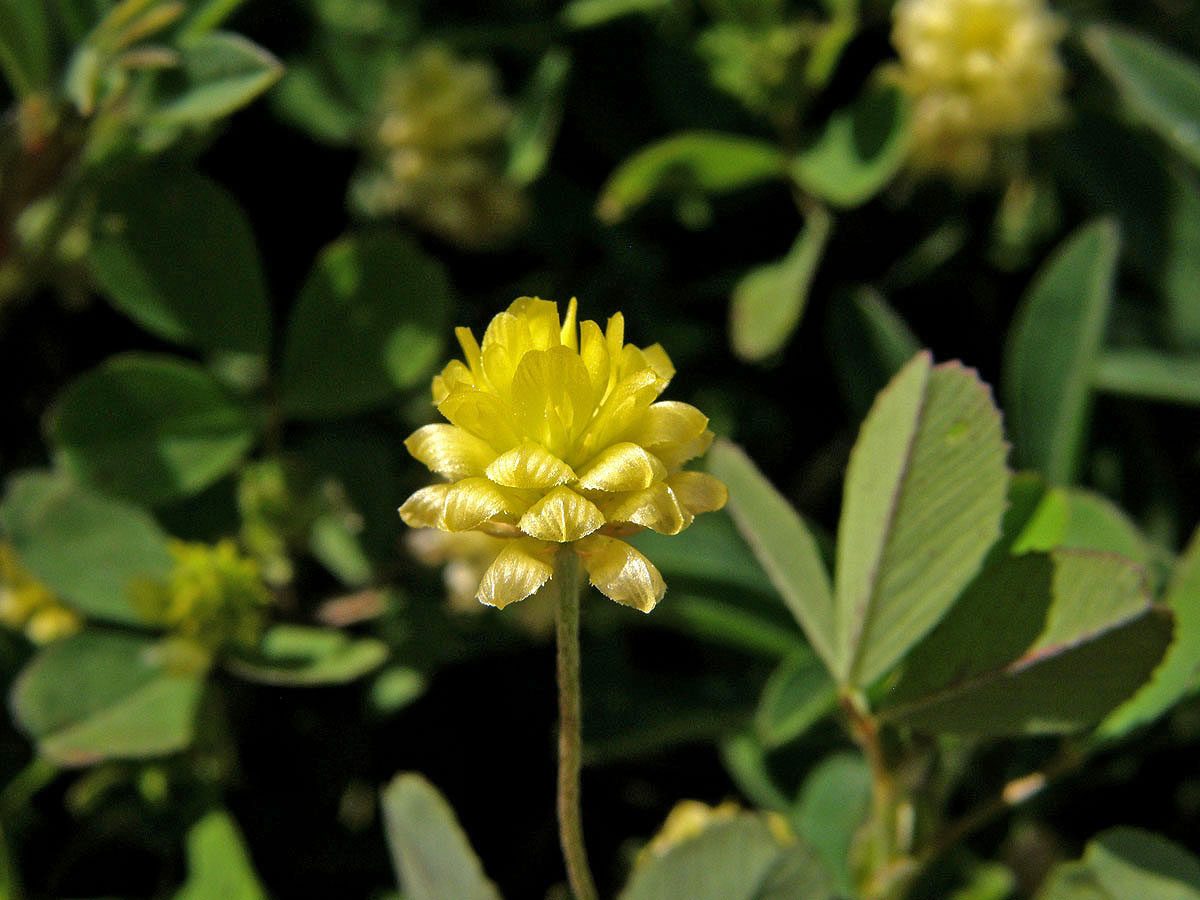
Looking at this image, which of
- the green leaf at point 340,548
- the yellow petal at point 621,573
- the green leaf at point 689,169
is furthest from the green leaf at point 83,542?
the yellow petal at point 621,573

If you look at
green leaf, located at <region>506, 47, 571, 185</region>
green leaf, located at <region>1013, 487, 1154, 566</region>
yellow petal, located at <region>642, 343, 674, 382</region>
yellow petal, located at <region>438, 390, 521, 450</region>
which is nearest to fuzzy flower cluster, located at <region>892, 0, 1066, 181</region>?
green leaf, located at <region>506, 47, 571, 185</region>

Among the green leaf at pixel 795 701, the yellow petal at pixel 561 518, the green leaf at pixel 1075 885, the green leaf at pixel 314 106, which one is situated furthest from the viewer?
the green leaf at pixel 314 106

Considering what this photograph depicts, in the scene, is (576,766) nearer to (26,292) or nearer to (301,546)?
(301,546)

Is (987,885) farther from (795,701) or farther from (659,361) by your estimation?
(659,361)

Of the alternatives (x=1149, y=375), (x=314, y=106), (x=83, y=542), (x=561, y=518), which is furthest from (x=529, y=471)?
(x=314, y=106)

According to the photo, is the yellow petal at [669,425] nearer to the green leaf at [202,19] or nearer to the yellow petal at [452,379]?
the yellow petal at [452,379]
